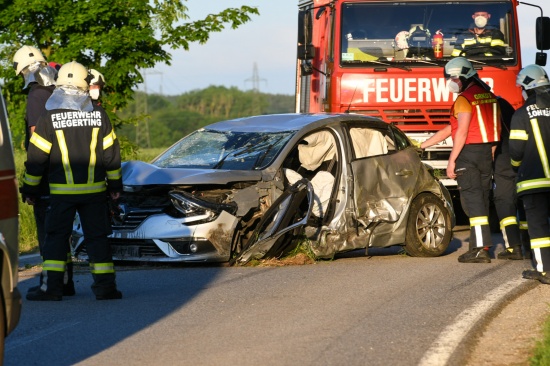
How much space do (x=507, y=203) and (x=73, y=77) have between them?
546 centimetres

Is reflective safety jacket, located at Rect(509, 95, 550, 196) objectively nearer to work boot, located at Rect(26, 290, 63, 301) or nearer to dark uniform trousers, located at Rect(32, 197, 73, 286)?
dark uniform trousers, located at Rect(32, 197, 73, 286)

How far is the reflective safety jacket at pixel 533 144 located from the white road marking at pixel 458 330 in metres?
0.97

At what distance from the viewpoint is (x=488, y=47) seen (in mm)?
16047

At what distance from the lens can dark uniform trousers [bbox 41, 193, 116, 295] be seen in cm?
910

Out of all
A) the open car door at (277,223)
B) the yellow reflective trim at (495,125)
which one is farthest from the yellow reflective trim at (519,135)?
the open car door at (277,223)

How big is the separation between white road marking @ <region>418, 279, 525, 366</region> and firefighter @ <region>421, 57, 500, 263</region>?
6.51ft

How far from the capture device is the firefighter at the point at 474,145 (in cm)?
1216

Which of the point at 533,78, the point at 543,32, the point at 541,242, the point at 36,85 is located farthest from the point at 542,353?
the point at 543,32

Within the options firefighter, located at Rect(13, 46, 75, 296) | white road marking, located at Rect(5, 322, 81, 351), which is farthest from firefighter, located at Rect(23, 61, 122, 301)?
white road marking, located at Rect(5, 322, 81, 351)

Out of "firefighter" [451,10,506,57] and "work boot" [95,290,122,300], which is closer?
"work boot" [95,290,122,300]

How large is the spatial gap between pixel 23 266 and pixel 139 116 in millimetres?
10656

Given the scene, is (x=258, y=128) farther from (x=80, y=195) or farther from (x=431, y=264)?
(x=80, y=195)

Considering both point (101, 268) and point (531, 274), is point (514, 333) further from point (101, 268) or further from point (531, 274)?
point (101, 268)

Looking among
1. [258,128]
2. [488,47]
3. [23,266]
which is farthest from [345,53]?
[23,266]
